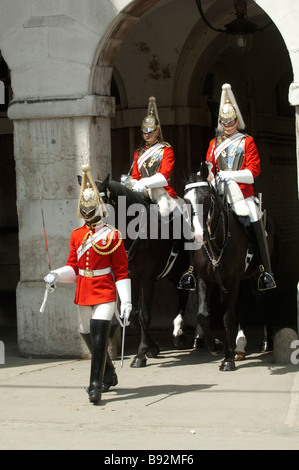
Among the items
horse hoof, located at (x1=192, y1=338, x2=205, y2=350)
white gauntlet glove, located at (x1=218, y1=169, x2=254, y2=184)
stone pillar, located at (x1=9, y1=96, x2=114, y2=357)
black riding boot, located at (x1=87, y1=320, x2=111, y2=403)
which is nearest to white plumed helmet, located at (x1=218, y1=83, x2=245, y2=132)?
white gauntlet glove, located at (x1=218, y1=169, x2=254, y2=184)

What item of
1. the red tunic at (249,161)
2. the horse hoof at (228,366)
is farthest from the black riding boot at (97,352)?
the red tunic at (249,161)

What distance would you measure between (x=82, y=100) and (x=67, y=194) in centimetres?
102

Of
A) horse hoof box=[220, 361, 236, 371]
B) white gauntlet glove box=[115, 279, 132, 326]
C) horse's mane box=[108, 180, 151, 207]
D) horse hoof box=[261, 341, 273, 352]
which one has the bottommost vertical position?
horse hoof box=[261, 341, 273, 352]

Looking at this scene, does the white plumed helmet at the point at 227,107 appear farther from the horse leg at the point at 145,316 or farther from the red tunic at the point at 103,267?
the red tunic at the point at 103,267

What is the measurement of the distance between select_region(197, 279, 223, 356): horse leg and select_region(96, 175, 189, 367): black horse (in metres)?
0.61

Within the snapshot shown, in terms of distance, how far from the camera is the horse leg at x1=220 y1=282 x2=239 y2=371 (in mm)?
9594

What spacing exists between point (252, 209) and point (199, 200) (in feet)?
2.89

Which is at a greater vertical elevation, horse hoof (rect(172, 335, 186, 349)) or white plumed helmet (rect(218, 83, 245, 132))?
white plumed helmet (rect(218, 83, 245, 132))

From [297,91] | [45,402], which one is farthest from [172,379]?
[297,91]

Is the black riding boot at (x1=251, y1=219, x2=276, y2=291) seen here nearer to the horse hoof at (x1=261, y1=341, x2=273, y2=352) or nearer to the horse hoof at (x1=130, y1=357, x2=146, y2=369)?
the horse hoof at (x1=261, y1=341, x2=273, y2=352)

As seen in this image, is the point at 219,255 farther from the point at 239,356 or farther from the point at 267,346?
the point at 267,346

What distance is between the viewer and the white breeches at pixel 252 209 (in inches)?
387

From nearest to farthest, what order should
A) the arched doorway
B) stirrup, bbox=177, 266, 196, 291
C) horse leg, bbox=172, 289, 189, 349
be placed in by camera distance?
1. stirrup, bbox=177, 266, 196, 291
2. horse leg, bbox=172, 289, 189, 349
3. the arched doorway

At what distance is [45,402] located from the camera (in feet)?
27.7
